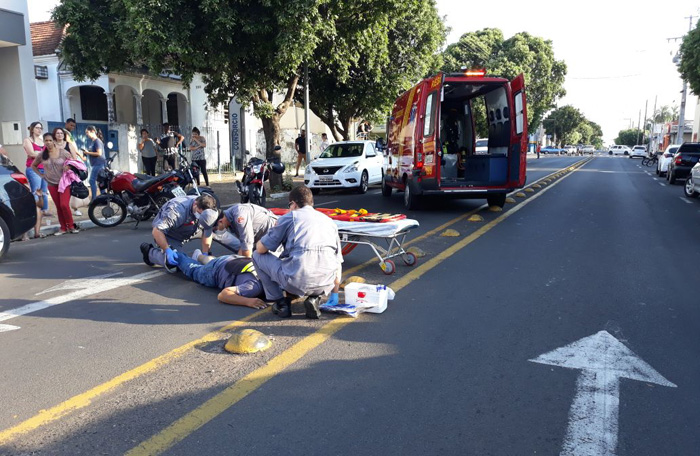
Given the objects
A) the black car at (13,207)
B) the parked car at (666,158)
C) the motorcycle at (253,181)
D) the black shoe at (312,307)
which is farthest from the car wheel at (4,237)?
the parked car at (666,158)

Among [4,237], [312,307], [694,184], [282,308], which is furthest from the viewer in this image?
[694,184]

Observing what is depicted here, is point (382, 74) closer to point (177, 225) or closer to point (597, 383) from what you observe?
point (177, 225)

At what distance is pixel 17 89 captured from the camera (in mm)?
14789

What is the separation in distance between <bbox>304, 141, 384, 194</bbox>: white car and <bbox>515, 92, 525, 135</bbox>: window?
5.73 m

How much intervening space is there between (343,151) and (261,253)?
496 inches

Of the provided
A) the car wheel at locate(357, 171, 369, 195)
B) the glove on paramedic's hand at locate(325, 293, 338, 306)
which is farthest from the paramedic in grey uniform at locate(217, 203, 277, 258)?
the car wheel at locate(357, 171, 369, 195)

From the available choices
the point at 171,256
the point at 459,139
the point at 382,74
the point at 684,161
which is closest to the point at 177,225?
the point at 171,256

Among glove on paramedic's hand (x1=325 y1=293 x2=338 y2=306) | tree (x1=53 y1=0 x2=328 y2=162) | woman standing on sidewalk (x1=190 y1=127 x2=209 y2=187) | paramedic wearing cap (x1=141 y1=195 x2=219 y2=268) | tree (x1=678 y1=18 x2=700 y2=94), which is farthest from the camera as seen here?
tree (x1=678 y1=18 x2=700 y2=94)

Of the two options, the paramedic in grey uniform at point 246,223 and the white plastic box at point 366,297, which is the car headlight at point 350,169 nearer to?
the paramedic in grey uniform at point 246,223

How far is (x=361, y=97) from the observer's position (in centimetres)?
2153

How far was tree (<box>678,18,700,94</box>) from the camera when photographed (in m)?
23.5

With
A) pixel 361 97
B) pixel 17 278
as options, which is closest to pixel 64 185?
pixel 17 278

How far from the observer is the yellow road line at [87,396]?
9.94 ft

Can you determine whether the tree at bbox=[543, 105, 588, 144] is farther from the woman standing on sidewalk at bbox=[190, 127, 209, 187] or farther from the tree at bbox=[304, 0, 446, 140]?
the woman standing on sidewalk at bbox=[190, 127, 209, 187]
